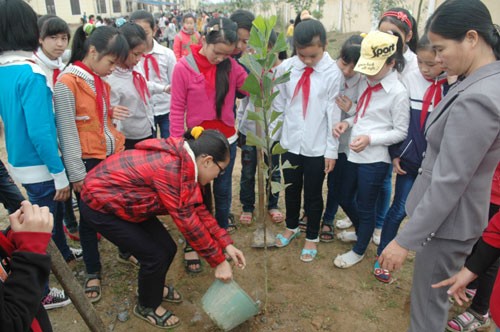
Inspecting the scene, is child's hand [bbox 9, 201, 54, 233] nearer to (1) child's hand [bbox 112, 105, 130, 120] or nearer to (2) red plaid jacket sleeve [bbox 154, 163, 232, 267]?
(2) red plaid jacket sleeve [bbox 154, 163, 232, 267]

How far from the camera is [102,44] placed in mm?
2268

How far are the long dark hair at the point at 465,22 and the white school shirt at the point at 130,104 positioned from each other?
7.03 feet

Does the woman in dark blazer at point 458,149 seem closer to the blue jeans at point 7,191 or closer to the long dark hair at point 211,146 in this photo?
the long dark hair at point 211,146

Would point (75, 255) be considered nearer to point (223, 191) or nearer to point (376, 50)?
point (223, 191)

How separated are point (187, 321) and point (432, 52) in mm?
2217

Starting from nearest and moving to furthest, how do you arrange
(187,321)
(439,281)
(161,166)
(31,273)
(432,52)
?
(31,273)
(439,281)
(161,166)
(432,52)
(187,321)

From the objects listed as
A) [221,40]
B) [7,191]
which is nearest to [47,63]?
[7,191]

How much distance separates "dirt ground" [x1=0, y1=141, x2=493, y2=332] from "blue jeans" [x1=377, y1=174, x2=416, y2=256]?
14.3 inches

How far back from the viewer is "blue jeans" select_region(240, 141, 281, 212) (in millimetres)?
3326

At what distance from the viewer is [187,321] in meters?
2.36

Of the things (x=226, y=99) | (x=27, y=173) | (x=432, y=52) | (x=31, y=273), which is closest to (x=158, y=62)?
(x=226, y=99)

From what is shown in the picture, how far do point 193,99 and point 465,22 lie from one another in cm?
175

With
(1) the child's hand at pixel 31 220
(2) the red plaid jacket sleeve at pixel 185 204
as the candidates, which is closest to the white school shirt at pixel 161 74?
(2) the red plaid jacket sleeve at pixel 185 204

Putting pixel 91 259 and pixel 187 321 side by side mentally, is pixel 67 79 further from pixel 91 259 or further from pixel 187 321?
pixel 187 321
